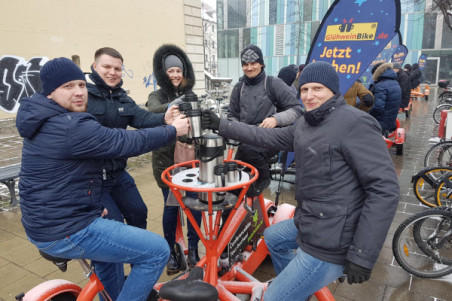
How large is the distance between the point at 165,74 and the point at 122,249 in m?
1.75

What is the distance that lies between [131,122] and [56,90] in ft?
3.00

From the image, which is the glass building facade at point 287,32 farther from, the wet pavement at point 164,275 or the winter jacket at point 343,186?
the winter jacket at point 343,186

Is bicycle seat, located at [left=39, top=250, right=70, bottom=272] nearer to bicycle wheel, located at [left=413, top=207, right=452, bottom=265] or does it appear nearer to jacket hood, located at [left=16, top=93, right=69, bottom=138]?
jacket hood, located at [left=16, top=93, right=69, bottom=138]

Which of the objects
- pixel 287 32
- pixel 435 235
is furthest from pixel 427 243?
pixel 287 32

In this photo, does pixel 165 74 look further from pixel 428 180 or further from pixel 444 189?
pixel 444 189

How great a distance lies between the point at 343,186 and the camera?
5.57ft

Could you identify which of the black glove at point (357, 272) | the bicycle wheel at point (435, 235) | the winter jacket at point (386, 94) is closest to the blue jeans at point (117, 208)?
the black glove at point (357, 272)

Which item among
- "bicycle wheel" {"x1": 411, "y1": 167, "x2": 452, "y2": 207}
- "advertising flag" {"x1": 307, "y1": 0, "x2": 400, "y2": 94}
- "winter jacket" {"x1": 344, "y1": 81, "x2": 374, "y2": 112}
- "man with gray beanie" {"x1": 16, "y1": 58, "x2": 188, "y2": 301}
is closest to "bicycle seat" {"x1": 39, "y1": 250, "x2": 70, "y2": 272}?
"man with gray beanie" {"x1": 16, "y1": 58, "x2": 188, "y2": 301}

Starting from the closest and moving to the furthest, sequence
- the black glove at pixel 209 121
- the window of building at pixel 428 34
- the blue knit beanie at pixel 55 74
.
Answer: the blue knit beanie at pixel 55 74 < the black glove at pixel 209 121 < the window of building at pixel 428 34

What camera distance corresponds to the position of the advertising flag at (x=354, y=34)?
3428 millimetres

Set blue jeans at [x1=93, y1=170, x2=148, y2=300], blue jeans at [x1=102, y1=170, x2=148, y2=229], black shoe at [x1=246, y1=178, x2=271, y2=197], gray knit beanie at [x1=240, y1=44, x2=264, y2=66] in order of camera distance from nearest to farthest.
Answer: blue jeans at [x1=93, y1=170, x2=148, y2=300] → blue jeans at [x1=102, y1=170, x2=148, y2=229] → black shoe at [x1=246, y1=178, x2=271, y2=197] → gray knit beanie at [x1=240, y1=44, x2=264, y2=66]

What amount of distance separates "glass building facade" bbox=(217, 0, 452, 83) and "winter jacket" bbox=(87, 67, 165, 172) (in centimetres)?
2525

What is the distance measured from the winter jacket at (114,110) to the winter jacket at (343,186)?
4.24ft

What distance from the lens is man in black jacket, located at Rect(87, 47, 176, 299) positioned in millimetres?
2289
